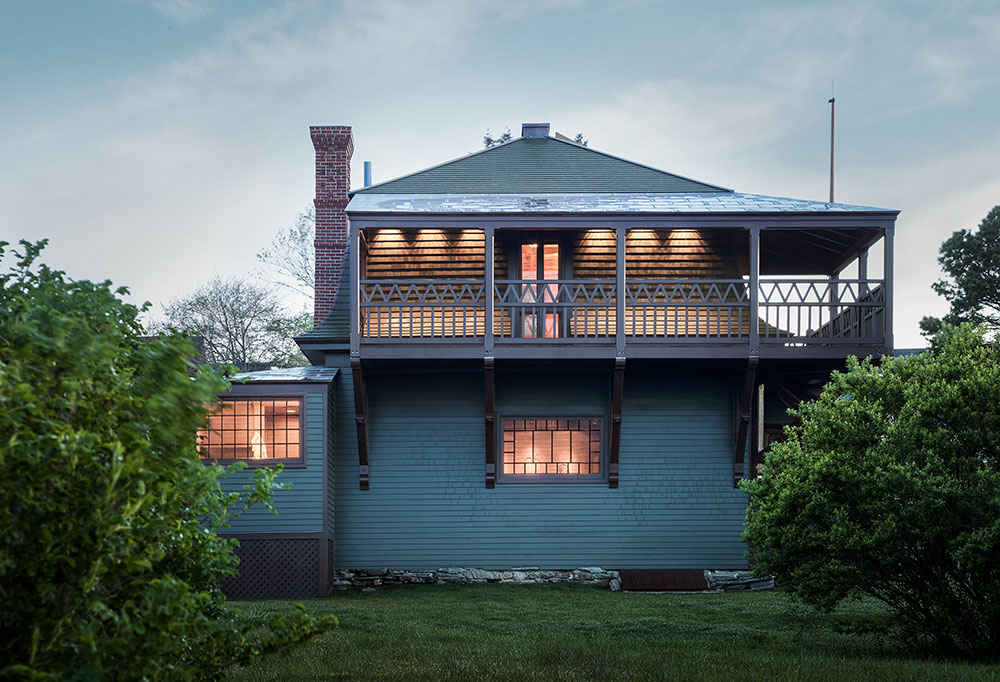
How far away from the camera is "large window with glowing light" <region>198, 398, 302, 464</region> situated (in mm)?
15250

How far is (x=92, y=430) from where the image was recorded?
3.85 metres

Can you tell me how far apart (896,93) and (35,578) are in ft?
109

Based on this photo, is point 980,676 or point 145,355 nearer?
point 145,355

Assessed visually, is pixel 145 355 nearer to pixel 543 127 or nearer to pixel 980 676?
pixel 980 676

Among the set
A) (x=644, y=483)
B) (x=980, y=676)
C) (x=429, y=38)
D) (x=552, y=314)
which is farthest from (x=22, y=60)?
(x=980, y=676)

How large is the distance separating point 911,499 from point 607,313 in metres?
7.09

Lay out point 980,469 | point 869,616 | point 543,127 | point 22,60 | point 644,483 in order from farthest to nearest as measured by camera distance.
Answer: point 22,60 → point 543,127 → point 644,483 → point 869,616 → point 980,469

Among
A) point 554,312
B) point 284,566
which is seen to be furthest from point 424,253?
point 284,566

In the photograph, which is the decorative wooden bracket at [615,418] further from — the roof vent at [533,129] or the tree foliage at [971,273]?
the tree foliage at [971,273]

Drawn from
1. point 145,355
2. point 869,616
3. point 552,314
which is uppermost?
point 552,314

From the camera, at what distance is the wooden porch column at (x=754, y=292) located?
14.6 m

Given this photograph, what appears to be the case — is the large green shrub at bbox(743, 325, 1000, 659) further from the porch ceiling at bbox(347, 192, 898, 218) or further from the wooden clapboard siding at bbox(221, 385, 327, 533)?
the wooden clapboard siding at bbox(221, 385, 327, 533)

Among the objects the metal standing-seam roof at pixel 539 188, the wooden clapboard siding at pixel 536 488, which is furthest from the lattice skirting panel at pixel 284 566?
the metal standing-seam roof at pixel 539 188

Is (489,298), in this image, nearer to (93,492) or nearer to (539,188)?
(539,188)
